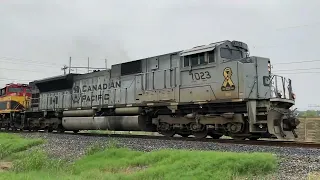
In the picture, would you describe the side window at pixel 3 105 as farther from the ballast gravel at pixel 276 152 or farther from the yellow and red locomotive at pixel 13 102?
the ballast gravel at pixel 276 152

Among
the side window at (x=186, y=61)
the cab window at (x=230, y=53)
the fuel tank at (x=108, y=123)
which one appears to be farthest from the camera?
the fuel tank at (x=108, y=123)

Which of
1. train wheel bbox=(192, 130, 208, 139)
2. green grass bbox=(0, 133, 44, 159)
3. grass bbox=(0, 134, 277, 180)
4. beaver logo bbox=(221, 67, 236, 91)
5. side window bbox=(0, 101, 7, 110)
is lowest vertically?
green grass bbox=(0, 133, 44, 159)

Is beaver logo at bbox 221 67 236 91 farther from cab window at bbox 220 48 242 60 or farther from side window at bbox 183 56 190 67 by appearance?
side window at bbox 183 56 190 67

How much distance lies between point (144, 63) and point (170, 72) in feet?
6.07

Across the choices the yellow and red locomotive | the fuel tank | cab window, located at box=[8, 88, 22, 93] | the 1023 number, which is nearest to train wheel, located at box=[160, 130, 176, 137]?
the fuel tank

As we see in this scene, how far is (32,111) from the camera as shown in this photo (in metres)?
20.0

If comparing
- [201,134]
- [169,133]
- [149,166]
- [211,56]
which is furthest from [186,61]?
[149,166]

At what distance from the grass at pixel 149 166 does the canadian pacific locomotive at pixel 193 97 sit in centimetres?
355

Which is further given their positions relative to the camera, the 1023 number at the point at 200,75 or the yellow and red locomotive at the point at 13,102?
the yellow and red locomotive at the point at 13,102

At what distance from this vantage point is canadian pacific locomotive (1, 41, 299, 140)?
9695 millimetres

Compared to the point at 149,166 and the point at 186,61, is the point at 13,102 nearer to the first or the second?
the point at 186,61

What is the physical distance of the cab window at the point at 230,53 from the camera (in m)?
10.6

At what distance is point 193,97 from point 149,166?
16.0 ft

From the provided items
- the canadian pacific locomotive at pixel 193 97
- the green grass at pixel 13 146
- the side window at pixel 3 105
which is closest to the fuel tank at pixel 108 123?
the canadian pacific locomotive at pixel 193 97
